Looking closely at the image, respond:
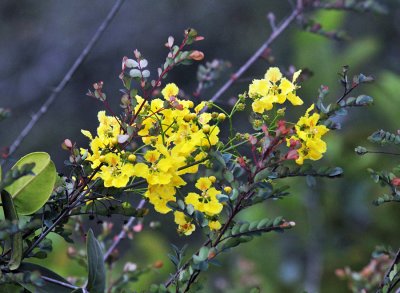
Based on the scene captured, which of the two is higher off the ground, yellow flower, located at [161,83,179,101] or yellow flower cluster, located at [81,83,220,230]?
yellow flower, located at [161,83,179,101]

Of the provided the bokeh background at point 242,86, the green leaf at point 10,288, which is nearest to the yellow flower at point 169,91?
the green leaf at point 10,288

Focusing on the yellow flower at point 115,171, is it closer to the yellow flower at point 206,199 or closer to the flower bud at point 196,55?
the yellow flower at point 206,199

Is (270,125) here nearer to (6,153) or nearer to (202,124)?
(202,124)

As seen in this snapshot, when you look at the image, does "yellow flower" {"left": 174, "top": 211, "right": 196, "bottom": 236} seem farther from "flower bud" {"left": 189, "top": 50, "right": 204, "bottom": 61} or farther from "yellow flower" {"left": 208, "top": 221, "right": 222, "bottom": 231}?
"flower bud" {"left": 189, "top": 50, "right": 204, "bottom": 61}

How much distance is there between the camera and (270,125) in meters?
1.23

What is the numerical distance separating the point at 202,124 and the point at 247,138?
0.27 ft

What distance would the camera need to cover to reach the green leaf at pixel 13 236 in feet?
3.68

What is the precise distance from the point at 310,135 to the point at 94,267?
437 millimetres

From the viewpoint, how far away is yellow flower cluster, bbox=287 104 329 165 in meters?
1.16

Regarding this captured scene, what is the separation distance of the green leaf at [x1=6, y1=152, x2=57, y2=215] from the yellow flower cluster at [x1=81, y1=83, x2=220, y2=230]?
0.07 m

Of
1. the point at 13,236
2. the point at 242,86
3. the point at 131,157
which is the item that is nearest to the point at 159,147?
the point at 131,157

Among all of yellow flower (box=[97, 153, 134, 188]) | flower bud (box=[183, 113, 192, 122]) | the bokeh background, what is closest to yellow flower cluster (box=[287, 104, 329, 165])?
flower bud (box=[183, 113, 192, 122])

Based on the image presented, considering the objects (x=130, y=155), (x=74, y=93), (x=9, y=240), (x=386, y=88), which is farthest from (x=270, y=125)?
(x=74, y=93)

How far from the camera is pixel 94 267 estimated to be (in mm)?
1185
